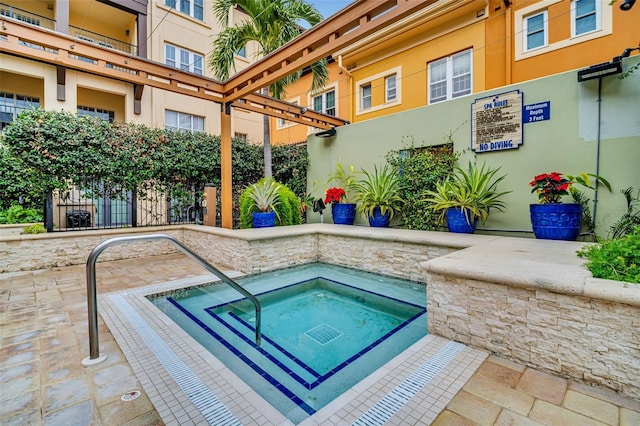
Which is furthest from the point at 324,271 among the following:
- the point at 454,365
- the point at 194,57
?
the point at 194,57

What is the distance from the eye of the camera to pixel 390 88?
996 cm

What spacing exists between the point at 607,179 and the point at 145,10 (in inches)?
566

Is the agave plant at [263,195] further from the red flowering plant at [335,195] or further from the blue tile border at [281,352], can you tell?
the blue tile border at [281,352]

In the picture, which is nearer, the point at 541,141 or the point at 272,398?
the point at 272,398

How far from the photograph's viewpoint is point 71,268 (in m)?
5.47

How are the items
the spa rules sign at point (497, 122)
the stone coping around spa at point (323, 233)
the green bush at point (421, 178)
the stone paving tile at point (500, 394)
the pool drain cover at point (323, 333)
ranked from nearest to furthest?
the stone paving tile at point (500, 394), the pool drain cover at point (323, 333), the stone coping around spa at point (323, 233), the spa rules sign at point (497, 122), the green bush at point (421, 178)

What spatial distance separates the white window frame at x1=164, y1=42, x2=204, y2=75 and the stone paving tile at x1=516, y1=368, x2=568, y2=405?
1373cm

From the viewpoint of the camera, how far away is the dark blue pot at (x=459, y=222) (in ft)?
18.2

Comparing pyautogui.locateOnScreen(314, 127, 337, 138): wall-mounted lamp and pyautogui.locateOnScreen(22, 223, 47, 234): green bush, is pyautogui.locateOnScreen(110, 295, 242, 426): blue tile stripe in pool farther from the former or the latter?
pyautogui.locateOnScreen(314, 127, 337, 138): wall-mounted lamp

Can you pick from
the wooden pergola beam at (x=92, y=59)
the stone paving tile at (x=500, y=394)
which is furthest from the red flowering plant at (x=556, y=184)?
the wooden pergola beam at (x=92, y=59)

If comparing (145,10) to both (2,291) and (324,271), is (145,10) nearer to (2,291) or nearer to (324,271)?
(2,291)

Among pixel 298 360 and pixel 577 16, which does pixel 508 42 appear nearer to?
pixel 577 16

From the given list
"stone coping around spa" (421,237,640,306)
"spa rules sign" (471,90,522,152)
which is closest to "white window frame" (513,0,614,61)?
"spa rules sign" (471,90,522,152)

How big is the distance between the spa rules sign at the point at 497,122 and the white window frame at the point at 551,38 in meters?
2.99
